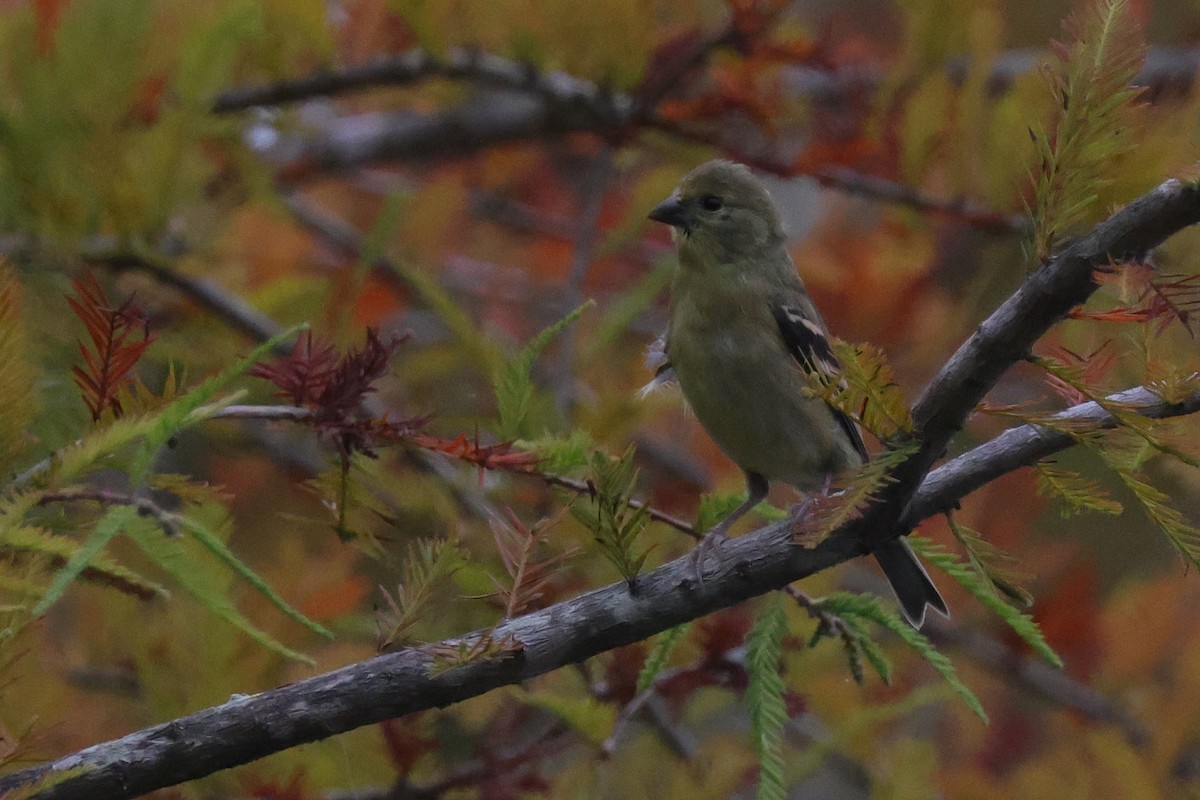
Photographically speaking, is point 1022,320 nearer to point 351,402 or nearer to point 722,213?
point 351,402

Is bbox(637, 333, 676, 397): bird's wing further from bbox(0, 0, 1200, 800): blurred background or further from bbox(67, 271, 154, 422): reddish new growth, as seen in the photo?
bbox(67, 271, 154, 422): reddish new growth

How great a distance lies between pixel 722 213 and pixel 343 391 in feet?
6.74

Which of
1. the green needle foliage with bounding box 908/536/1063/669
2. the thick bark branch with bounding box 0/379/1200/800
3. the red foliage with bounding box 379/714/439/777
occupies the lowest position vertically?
the red foliage with bounding box 379/714/439/777

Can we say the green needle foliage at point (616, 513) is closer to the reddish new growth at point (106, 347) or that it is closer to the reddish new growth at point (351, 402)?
the reddish new growth at point (351, 402)

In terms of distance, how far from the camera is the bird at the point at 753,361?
11.1 ft

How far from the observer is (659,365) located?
3.71m

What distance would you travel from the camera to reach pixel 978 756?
5.53 meters

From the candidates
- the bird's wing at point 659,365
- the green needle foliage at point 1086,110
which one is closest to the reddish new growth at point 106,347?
the green needle foliage at point 1086,110

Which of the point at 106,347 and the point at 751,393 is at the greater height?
the point at 106,347

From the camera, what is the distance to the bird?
3.39 metres

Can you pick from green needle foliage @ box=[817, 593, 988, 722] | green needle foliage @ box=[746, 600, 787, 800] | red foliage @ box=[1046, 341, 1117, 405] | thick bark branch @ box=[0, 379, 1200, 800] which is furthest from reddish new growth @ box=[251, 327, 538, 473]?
red foliage @ box=[1046, 341, 1117, 405]

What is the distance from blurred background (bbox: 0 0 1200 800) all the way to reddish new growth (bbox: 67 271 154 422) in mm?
89

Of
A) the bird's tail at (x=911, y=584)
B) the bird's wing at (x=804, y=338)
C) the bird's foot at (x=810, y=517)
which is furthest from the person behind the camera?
the bird's wing at (x=804, y=338)

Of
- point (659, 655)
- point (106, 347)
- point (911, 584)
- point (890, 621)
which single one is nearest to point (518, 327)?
point (911, 584)
